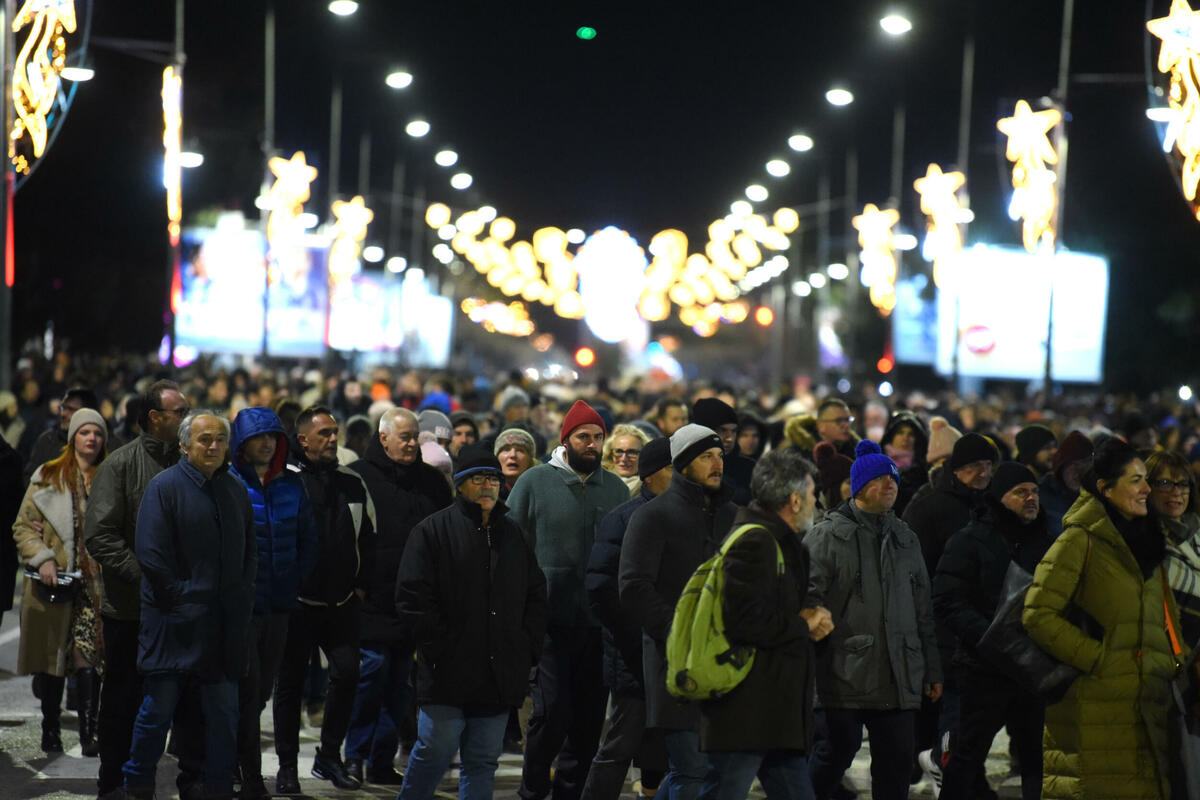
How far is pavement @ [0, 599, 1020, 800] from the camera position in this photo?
29.9 feet

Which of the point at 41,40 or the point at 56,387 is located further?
the point at 56,387

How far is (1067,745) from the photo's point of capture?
7559mm

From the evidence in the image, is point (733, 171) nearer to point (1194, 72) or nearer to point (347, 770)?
point (1194, 72)

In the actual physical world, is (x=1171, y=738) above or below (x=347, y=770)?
above

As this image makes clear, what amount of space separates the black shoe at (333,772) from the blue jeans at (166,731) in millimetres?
1109

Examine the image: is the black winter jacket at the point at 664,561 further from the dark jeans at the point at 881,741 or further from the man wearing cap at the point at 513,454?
the man wearing cap at the point at 513,454

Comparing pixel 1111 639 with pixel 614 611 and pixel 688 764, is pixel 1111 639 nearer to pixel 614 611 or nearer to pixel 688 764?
pixel 688 764

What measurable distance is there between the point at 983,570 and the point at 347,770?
345 cm

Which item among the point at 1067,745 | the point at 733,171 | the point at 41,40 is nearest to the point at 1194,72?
the point at 1067,745

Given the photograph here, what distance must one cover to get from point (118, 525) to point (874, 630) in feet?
11.6

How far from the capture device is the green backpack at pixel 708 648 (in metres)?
6.65

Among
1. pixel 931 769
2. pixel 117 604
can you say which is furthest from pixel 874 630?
pixel 117 604

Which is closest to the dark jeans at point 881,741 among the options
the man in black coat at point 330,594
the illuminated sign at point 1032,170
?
the man in black coat at point 330,594

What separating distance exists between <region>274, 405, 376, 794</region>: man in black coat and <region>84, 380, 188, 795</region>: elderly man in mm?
924
